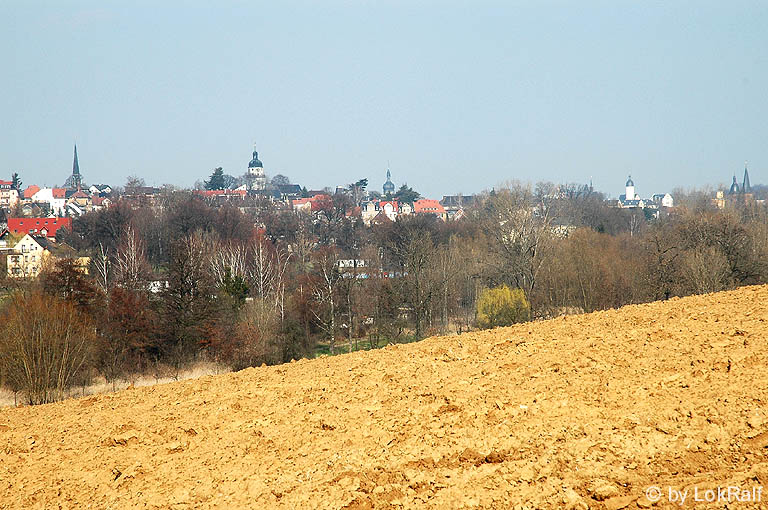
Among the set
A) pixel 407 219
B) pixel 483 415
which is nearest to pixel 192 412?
pixel 483 415

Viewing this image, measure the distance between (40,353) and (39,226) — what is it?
74347 millimetres

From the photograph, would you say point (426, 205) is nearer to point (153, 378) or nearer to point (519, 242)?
point (519, 242)

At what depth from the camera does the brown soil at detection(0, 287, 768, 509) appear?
6.60 m

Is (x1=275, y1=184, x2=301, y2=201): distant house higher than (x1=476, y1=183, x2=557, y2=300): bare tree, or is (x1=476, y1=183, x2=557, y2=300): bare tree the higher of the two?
(x1=275, y1=184, x2=301, y2=201): distant house

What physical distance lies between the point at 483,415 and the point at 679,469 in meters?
2.07

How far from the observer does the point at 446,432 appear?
771 centimetres

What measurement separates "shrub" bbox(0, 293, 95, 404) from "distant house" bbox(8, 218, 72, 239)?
216ft

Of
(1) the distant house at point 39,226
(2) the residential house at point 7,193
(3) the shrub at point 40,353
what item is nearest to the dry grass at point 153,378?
(3) the shrub at point 40,353

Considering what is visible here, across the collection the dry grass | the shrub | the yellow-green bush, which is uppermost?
the shrub

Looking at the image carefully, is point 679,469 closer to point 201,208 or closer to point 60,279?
point 60,279

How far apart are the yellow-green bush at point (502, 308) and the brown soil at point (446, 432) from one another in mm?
24945

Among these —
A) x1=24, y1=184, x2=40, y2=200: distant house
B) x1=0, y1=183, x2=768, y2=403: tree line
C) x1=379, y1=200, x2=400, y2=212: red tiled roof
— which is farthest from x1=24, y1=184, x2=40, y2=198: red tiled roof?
x1=0, y1=183, x2=768, y2=403: tree line

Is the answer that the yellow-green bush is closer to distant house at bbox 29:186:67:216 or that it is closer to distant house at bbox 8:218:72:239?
distant house at bbox 8:218:72:239

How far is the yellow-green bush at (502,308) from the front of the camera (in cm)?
3594
